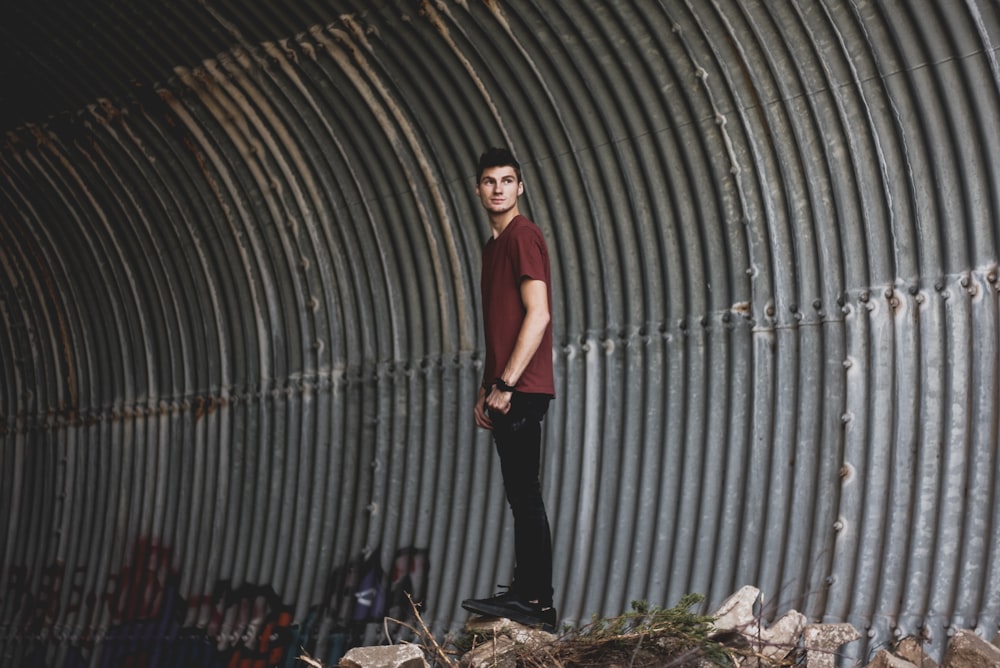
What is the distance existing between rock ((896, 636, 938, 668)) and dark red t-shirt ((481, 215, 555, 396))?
1.79 m

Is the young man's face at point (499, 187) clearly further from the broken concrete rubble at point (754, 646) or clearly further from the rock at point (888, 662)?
the rock at point (888, 662)

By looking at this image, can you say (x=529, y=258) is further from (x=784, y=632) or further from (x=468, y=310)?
(x=468, y=310)

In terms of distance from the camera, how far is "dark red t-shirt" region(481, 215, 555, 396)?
5676 mm

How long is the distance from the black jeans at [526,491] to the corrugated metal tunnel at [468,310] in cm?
138

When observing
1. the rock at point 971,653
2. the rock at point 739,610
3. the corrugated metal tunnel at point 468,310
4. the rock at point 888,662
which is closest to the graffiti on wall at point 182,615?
the corrugated metal tunnel at point 468,310

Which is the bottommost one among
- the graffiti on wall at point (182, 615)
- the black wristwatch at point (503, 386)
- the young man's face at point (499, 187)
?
the graffiti on wall at point (182, 615)

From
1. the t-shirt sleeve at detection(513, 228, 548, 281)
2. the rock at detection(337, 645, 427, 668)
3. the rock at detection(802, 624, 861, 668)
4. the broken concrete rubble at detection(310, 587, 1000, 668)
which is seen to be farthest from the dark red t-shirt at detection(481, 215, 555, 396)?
the rock at detection(802, 624, 861, 668)

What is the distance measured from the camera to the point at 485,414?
579 centimetres

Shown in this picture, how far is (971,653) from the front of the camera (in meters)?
5.06

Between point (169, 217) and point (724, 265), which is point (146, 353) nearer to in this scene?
point (169, 217)

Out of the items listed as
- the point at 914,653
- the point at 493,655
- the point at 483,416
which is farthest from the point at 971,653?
the point at 483,416

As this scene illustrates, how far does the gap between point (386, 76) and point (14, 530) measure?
5641mm

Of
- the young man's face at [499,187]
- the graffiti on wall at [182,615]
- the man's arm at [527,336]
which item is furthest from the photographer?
the graffiti on wall at [182,615]

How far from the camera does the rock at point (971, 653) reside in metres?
5.00
